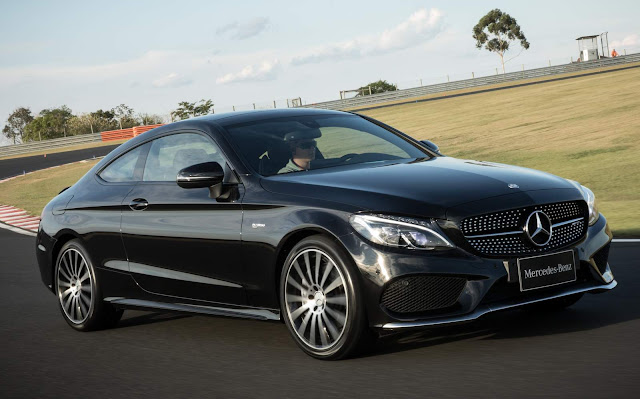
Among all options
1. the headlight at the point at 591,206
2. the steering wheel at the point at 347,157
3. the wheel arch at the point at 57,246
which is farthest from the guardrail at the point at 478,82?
the headlight at the point at 591,206

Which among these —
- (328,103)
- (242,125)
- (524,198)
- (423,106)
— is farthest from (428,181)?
(328,103)

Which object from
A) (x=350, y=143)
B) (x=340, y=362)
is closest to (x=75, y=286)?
(x=350, y=143)

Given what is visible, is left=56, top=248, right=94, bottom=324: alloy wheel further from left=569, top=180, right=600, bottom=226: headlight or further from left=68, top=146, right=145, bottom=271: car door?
left=569, top=180, right=600, bottom=226: headlight

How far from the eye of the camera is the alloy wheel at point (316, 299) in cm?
555

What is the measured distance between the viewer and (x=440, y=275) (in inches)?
208

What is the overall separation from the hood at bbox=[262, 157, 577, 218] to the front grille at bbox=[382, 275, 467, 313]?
1.17 feet

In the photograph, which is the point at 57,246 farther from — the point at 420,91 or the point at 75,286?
the point at 420,91

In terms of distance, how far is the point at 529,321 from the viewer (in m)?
6.33

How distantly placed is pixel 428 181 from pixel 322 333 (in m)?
1.08

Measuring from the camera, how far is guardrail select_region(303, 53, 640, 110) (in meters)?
67.2

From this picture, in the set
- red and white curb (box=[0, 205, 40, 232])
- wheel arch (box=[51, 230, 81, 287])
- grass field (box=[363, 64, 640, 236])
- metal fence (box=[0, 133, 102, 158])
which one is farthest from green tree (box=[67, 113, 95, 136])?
wheel arch (box=[51, 230, 81, 287])

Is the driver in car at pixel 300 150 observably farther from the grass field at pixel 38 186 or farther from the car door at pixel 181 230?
the grass field at pixel 38 186

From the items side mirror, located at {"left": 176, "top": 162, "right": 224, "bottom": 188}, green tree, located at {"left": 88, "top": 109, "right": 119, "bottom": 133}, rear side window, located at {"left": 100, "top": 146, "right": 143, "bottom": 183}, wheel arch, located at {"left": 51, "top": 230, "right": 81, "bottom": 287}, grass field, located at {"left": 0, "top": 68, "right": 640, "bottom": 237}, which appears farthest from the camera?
green tree, located at {"left": 88, "top": 109, "right": 119, "bottom": 133}

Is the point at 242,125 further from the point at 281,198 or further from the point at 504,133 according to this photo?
the point at 504,133
